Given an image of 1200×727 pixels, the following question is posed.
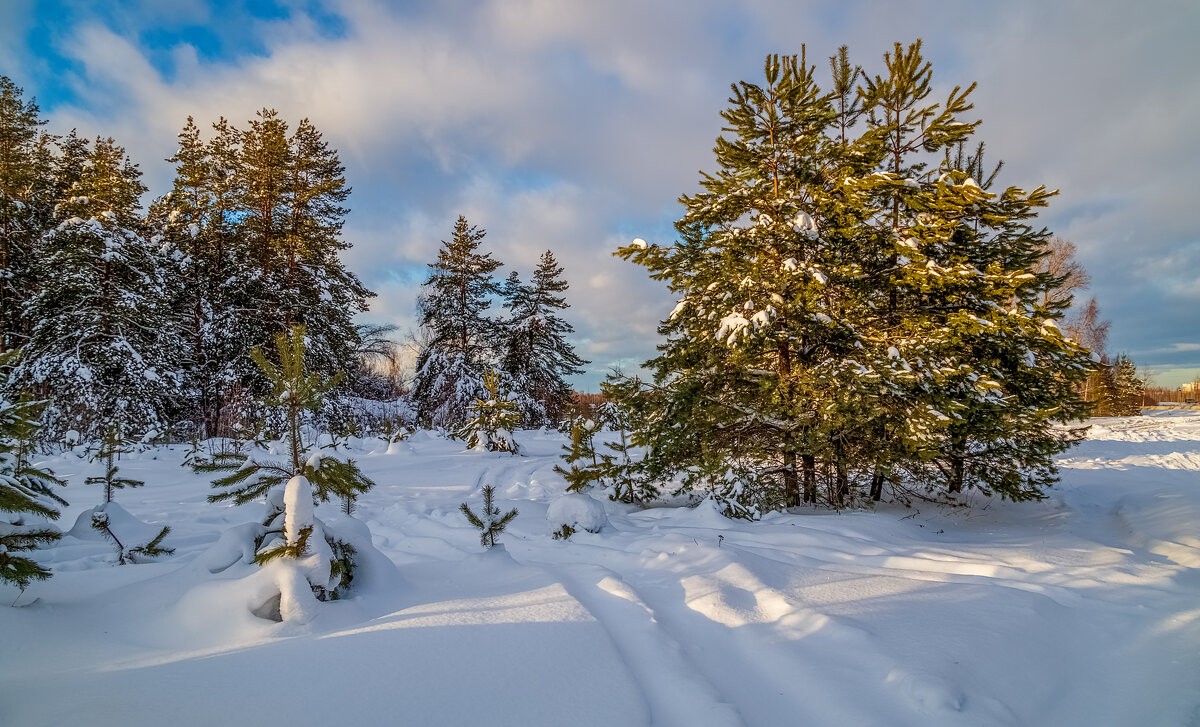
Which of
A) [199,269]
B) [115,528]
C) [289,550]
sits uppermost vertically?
[199,269]

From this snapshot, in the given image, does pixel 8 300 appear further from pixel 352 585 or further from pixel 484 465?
pixel 352 585

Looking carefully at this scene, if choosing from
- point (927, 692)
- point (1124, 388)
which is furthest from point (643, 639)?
point (1124, 388)

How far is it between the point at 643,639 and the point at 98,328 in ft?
65.0

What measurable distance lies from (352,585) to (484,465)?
6809 millimetres

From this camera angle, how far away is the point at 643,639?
282 centimetres

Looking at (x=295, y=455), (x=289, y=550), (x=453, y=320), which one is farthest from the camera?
(x=453, y=320)

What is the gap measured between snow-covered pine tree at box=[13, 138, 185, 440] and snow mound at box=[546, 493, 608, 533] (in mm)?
15642

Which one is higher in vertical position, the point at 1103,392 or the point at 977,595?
the point at 1103,392

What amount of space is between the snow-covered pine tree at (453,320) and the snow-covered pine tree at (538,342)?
1428 mm

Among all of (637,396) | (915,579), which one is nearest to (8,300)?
(637,396)

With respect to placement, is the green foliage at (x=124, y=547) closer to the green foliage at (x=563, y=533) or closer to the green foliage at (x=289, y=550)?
the green foliage at (x=289, y=550)

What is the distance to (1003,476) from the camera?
21.1ft

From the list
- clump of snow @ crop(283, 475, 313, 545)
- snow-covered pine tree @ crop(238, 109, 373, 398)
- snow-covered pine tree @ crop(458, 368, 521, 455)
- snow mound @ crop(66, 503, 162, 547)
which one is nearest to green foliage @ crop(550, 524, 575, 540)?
clump of snow @ crop(283, 475, 313, 545)

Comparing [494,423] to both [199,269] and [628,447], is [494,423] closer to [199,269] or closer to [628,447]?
[628,447]
